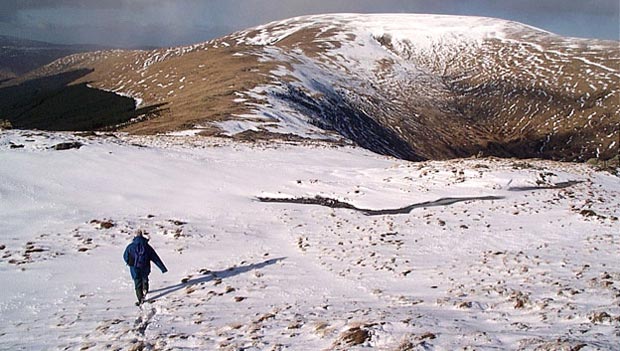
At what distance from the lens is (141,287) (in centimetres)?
1345

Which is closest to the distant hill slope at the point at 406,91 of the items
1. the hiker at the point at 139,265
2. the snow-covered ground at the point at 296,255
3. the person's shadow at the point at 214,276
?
the snow-covered ground at the point at 296,255

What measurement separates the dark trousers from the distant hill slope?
101ft

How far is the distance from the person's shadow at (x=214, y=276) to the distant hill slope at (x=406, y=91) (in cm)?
2887

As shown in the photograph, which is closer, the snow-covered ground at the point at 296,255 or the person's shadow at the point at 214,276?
the snow-covered ground at the point at 296,255

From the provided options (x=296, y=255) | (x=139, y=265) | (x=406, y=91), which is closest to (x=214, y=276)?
(x=139, y=265)

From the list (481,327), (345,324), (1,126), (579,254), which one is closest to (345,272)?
(345,324)

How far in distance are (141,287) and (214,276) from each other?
2312 mm

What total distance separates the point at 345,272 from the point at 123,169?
637 inches

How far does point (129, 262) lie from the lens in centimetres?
1352

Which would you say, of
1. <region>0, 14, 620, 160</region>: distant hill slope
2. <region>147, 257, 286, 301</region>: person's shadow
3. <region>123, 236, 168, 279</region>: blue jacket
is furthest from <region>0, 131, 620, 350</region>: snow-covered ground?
<region>0, 14, 620, 160</region>: distant hill slope

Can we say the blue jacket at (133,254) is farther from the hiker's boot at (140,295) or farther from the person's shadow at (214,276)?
the person's shadow at (214,276)

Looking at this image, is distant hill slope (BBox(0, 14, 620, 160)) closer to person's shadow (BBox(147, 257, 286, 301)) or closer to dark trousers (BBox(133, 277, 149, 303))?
person's shadow (BBox(147, 257, 286, 301))

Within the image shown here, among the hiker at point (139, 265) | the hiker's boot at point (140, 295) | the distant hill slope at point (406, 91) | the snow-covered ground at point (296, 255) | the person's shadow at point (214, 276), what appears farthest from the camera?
the distant hill slope at point (406, 91)

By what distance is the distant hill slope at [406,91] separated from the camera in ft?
198
